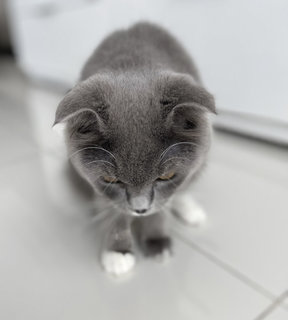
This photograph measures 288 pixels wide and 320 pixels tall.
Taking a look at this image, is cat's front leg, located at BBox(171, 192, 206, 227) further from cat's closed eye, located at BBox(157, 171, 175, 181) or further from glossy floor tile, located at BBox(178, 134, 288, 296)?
cat's closed eye, located at BBox(157, 171, 175, 181)

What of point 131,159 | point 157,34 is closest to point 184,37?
point 157,34

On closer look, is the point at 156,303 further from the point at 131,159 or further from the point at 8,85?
the point at 8,85

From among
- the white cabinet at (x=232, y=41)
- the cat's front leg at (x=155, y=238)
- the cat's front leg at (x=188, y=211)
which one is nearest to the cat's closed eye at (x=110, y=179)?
the cat's front leg at (x=155, y=238)

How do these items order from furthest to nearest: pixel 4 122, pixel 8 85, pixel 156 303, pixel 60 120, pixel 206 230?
1. pixel 8 85
2. pixel 4 122
3. pixel 206 230
4. pixel 156 303
5. pixel 60 120

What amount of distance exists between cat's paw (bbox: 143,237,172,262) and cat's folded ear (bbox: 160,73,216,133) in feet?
1.14

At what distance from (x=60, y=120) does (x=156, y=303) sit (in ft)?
1.49

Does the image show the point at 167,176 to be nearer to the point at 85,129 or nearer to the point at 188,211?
the point at 85,129

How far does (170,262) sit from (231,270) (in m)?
0.15

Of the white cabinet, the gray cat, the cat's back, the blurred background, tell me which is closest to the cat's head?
the gray cat

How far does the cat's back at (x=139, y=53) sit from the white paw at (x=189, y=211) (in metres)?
0.39

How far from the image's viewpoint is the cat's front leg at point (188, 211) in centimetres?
108

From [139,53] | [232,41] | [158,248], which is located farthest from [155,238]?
[232,41]

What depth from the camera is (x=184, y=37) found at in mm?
1651

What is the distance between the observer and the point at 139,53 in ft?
3.11
